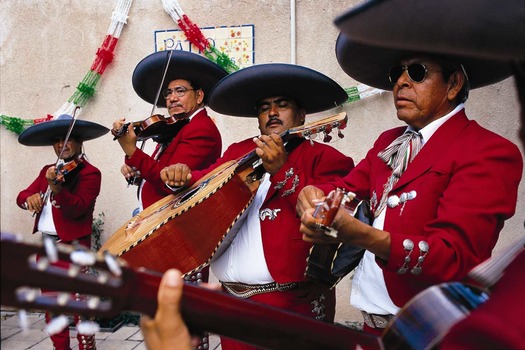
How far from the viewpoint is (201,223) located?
8.38 feet

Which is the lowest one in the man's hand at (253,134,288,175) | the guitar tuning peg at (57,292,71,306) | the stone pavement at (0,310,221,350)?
the stone pavement at (0,310,221,350)

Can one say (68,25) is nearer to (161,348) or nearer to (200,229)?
(200,229)

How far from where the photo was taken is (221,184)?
2584 millimetres

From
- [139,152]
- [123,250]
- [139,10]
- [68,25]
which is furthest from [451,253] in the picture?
[68,25]

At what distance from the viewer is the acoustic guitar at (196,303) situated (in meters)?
0.88

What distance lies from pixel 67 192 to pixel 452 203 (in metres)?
3.58

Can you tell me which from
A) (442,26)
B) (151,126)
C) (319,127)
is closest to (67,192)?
(151,126)

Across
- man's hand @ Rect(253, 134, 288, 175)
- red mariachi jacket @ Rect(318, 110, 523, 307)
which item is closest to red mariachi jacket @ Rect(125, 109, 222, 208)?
man's hand @ Rect(253, 134, 288, 175)

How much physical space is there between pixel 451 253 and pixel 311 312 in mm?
1160

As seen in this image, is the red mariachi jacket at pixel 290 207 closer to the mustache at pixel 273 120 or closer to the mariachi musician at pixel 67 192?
the mustache at pixel 273 120

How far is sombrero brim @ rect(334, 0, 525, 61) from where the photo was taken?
4.46 ft

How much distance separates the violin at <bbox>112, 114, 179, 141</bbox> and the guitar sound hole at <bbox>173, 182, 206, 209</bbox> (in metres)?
0.83

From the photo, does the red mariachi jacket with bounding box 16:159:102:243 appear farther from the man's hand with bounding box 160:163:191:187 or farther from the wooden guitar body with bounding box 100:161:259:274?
the wooden guitar body with bounding box 100:161:259:274

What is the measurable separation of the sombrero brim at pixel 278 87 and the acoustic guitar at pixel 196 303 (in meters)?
1.96
